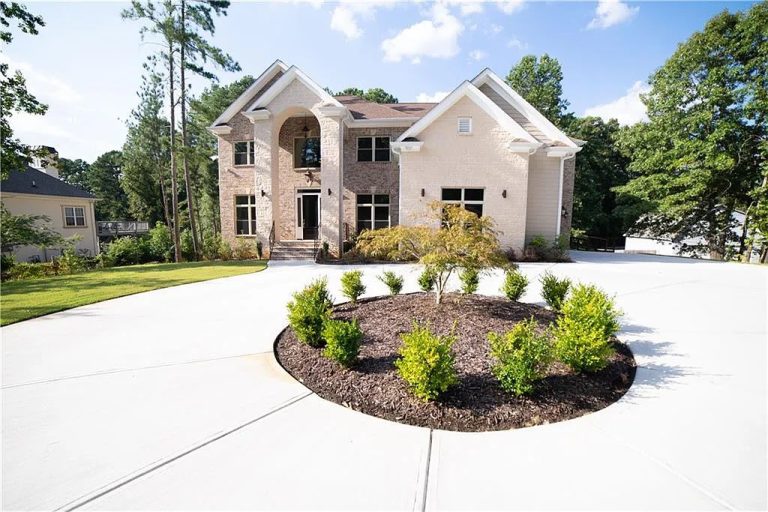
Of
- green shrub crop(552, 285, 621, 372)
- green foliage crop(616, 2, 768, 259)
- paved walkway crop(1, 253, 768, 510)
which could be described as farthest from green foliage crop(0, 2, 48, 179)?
green foliage crop(616, 2, 768, 259)

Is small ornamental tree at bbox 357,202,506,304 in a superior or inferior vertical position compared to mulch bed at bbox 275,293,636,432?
superior

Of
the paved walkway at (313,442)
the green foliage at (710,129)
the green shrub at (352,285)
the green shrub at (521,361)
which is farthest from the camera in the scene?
the green foliage at (710,129)

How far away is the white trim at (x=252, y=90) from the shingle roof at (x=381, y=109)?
162 inches

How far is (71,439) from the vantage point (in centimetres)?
308

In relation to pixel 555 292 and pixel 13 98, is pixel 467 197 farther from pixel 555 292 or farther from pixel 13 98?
pixel 13 98

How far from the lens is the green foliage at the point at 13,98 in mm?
12070

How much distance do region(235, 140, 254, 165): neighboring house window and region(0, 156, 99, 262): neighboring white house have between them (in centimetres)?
1160

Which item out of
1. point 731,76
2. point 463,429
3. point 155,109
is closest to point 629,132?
point 731,76

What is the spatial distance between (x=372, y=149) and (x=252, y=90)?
7515 mm

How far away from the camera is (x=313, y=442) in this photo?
120 inches

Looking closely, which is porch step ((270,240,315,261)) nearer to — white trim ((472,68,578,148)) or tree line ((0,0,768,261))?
tree line ((0,0,768,261))

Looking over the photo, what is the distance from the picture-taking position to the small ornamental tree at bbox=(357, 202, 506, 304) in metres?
5.79

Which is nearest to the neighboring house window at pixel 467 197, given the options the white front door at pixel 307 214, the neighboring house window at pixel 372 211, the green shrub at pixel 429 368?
the neighboring house window at pixel 372 211

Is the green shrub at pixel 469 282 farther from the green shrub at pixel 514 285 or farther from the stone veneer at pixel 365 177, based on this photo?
the stone veneer at pixel 365 177
